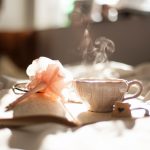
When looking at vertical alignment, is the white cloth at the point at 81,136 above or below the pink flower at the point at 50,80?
below

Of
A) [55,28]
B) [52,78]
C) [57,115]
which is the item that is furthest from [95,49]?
[55,28]

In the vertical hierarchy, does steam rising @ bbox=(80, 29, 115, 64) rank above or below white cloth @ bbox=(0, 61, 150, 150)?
above

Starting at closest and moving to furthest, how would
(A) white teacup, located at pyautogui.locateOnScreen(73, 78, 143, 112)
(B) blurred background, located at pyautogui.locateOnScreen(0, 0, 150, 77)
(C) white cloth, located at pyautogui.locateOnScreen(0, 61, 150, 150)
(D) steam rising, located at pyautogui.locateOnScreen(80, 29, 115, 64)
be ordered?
(C) white cloth, located at pyautogui.locateOnScreen(0, 61, 150, 150) < (A) white teacup, located at pyautogui.locateOnScreen(73, 78, 143, 112) < (D) steam rising, located at pyautogui.locateOnScreen(80, 29, 115, 64) < (B) blurred background, located at pyautogui.locateOnScreen(0, 0, 150, 77)

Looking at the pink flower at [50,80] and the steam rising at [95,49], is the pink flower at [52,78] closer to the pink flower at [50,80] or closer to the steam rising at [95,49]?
the pink flower at [50,80]

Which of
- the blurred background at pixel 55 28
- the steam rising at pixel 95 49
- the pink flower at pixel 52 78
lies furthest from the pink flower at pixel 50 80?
the blurred background at pixel 55 28

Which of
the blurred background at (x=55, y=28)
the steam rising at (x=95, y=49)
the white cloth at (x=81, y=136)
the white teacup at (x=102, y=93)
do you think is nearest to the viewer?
the white cloth at (x=81, y=136)

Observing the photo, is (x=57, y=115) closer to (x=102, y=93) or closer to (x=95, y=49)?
(x=102, y=93)

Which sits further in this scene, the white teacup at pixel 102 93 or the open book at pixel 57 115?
the white teacup at pixel 102 93

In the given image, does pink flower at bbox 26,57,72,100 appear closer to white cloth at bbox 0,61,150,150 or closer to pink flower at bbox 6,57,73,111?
pink flower at bbox 6,57,73,111

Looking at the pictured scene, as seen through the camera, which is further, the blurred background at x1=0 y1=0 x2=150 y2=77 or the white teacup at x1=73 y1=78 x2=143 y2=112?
the blurred background at x1=0 y1=0 x2=150 y2=77

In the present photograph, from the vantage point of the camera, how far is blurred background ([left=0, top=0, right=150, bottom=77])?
2.01 meters

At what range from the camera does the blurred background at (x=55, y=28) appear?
2.01m

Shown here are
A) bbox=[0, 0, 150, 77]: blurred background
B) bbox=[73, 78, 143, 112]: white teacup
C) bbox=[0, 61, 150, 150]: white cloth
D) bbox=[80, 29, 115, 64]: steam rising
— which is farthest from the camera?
bbox=[0, 0, 150, 77]: blurred background

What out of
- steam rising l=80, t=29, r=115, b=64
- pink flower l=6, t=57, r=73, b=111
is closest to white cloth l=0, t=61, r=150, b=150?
pink flower l=6, t=57, r=73, b=111
